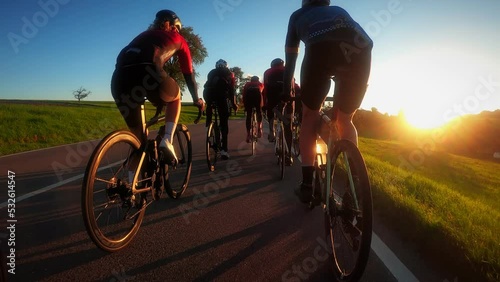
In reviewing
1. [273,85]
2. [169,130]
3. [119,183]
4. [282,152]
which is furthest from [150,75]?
[273,85]

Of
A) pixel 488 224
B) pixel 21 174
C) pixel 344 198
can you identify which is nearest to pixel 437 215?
pixel 488 224

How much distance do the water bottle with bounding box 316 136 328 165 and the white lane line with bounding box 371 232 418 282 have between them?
94 centimetres

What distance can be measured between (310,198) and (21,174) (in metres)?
5.77

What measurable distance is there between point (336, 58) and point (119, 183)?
7.12 ft

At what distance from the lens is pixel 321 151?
10.8ft

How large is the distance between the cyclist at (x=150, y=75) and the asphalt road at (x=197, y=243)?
0.93 m

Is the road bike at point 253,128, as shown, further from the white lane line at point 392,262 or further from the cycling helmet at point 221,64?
the white lane line at point 392,262

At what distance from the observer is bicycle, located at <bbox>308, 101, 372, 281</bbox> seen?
7.08 feet

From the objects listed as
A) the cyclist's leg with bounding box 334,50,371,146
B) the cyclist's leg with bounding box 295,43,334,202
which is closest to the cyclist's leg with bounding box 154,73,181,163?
the cyclist's leg with bounding box 295,43,334,202

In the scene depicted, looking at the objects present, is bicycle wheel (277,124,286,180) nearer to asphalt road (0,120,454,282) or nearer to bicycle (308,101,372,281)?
asphalt road (0,120,454,282)

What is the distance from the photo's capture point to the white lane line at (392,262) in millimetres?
2596

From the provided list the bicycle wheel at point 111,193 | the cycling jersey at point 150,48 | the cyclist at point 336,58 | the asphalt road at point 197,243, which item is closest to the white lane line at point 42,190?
the asphalt road at point 197,243

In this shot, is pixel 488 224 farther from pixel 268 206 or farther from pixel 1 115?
pixel 1 115

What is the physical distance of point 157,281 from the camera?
7.97 feet
